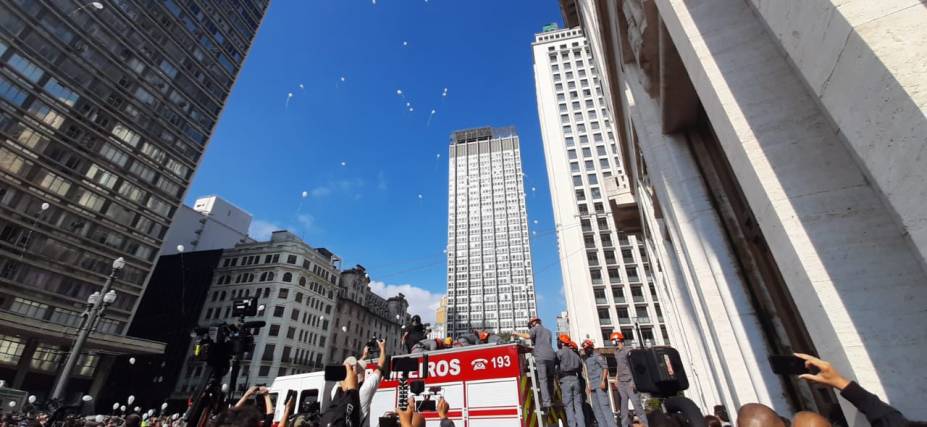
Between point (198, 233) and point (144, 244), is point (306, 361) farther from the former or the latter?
point (198, 233)

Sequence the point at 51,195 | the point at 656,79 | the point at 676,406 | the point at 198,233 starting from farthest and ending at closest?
the point at 198,233
the point at 51,195
the point at 656,79
the point at 676,406

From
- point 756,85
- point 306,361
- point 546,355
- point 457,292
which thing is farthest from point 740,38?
point 457,292

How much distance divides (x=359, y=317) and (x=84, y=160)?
42.3 meters

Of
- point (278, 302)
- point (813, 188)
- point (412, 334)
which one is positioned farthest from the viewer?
point (278, 302)

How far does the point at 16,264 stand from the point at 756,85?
44.9 m

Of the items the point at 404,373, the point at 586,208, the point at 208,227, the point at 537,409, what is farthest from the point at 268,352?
the point at 586,208

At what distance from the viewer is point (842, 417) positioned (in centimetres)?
292

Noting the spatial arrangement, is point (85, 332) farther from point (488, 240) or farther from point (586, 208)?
point (488, 240)

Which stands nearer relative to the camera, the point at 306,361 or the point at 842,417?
the point at 842,417

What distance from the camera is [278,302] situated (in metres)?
47.1

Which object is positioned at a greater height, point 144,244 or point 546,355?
point 144,244

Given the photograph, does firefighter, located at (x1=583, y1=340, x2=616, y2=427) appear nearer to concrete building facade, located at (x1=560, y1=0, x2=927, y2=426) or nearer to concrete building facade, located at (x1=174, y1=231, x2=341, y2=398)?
concrete building facade, located at (x1=560, y1=0, x2=927, y2=426)

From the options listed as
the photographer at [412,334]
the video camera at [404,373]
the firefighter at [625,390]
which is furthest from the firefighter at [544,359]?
the photographer at [412,334]

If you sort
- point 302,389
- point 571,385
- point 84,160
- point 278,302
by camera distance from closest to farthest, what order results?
point 571,385
point 302,389
point 84,160
point 278,302
